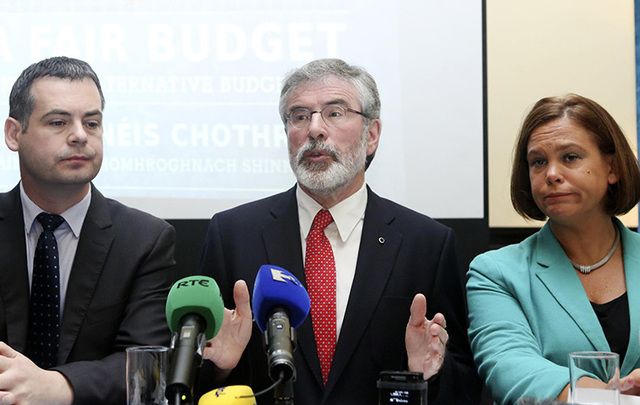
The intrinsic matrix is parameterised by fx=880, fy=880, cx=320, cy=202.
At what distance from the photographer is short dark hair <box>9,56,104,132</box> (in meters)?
3.03

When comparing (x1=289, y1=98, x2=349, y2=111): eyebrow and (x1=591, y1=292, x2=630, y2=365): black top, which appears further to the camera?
(x1=289, y1=98, x2=349, y2=111): eyebrow

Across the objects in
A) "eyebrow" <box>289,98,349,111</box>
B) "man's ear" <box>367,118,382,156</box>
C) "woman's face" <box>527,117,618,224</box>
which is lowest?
"woman's face" <box>527,117,618,224</box>

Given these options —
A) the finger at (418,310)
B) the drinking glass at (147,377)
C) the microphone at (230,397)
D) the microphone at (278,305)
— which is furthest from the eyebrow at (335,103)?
the microphone at (230,397)

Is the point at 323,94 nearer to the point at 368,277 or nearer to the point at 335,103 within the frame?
the point at 335,103

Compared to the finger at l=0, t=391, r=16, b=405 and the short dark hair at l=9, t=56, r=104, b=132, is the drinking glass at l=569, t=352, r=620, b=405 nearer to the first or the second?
the finger at l=0, t=391, r=16, b=405

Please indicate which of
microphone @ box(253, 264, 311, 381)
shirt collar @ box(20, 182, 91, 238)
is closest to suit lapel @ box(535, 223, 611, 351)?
microphone @ box(253, 264, 311, 381)

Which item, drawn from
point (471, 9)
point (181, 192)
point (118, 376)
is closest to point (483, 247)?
point (471, 9)

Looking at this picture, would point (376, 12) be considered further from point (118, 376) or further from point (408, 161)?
point (118, 376)

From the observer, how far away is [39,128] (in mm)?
2996

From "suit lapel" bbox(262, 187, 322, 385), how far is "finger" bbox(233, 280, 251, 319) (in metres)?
0.43

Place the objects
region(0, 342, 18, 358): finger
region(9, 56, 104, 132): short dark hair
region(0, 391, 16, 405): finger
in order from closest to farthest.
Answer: region(0, 391, 16, 405): finger → region(0, 342, 18, 358): finger → region(9, 56, 104, 132): short dark hair

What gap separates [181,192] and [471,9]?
71.2 inches

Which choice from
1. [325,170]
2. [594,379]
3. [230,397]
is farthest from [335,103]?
[230,397]

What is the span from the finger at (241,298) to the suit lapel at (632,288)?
1.19m
